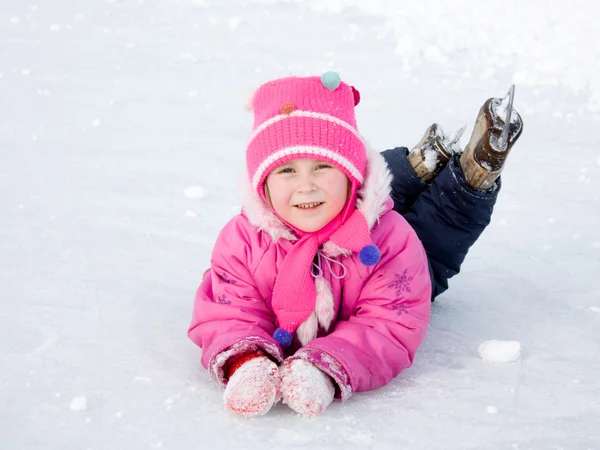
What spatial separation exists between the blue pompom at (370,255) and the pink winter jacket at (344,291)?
0.09 meters

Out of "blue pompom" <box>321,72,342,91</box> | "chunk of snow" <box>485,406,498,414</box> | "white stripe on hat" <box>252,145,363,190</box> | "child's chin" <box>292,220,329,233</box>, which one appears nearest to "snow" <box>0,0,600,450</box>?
"chunk of snow" <box>485,406,498,414</box>

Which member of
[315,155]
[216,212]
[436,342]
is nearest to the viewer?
[315,155]

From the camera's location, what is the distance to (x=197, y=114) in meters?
4.66

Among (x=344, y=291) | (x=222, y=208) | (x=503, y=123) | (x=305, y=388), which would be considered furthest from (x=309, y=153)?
(x=222, y=208)

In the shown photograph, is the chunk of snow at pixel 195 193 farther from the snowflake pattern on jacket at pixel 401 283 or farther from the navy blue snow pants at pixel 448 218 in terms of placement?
the snowflake pattern on jacket at pixel 401 283

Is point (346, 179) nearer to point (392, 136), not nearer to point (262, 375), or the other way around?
point (262, 375)

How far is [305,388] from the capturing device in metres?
1.96

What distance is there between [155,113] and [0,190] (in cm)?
132

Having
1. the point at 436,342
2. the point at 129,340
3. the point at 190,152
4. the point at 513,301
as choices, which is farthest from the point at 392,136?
the point at 129,340

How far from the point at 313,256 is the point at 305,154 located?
0.92ft

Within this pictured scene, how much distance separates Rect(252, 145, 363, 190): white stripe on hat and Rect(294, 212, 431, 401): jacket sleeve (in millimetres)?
207

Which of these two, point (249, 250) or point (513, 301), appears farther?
point (513, 301)

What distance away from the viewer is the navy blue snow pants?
2.65 metres

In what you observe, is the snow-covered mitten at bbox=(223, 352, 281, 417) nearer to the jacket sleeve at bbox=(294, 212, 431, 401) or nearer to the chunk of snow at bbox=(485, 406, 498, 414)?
the jacket sleeve at bbox=(294, 212, 431, 401)
